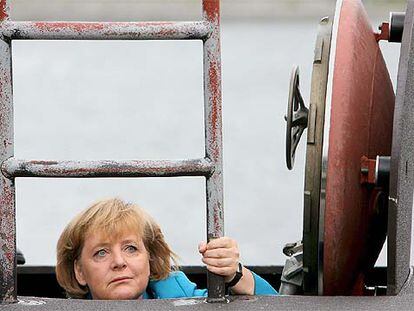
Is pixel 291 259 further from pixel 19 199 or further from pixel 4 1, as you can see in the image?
pixel 19 199

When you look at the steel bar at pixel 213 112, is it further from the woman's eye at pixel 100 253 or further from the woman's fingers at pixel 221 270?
the woman's eye at pixel 100 253

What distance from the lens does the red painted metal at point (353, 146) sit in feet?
7.43

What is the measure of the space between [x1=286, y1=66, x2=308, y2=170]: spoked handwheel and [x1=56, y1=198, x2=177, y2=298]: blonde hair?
312 mm

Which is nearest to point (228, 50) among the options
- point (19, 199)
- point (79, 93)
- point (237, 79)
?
point (237, 79)

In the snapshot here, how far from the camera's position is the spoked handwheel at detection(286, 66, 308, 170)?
2.43m

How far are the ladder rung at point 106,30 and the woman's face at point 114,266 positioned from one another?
52 cm

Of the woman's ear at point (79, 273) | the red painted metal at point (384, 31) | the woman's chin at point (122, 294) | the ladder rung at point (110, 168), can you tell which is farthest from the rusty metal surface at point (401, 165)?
the woman's ear at point (79, 273)

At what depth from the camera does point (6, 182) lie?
2.14 meters

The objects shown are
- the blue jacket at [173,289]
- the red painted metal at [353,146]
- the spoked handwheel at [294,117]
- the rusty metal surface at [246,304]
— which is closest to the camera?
the rusty metal surface at [246,304]

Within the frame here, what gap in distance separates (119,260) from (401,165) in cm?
58

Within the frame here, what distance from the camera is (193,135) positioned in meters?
8.10

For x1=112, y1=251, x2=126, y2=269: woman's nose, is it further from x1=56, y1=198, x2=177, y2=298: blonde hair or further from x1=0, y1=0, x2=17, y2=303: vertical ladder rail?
x1=0, y1=0, x2=17, y2=303: vertical ladder rail

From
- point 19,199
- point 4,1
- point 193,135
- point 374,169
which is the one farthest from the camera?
point 193,135

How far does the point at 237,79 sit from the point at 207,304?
8459 millimetres
